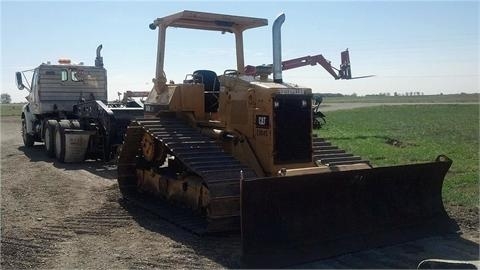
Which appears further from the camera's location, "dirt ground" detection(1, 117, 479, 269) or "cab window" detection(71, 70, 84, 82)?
→ "cab window" detection(71, 70, 84, 82)

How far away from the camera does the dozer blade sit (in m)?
5.67

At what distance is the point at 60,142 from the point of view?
553 inches

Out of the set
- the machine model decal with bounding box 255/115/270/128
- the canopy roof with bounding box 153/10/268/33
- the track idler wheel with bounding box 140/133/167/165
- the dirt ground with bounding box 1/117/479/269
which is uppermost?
the canopy roof with bounding box 153/10/268/33

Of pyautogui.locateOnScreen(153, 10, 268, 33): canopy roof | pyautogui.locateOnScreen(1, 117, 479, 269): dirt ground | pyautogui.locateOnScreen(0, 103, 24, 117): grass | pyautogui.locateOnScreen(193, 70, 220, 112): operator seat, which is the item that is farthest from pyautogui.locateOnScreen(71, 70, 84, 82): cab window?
pyautogui.locateOnScreen(0, 103, 24, 117): grass

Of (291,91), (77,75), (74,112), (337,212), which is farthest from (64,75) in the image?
(337,212)

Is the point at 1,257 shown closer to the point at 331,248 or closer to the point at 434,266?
the point at 331,248

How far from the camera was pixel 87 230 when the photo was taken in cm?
704

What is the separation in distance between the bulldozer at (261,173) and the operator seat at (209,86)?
2 cm

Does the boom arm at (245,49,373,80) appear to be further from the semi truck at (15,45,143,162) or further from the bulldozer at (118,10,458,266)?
the bulldozer at (118,10,458,266)

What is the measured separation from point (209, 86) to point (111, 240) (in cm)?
319

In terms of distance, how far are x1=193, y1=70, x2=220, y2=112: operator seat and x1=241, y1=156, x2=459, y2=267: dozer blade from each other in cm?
291

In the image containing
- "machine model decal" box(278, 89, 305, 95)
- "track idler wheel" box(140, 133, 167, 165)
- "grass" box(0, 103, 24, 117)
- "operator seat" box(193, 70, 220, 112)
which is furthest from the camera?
"grass" box(0, 103, 24, 117)

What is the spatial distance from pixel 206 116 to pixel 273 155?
181 centimetres

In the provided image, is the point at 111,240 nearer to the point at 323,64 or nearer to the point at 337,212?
the point at 337,212
